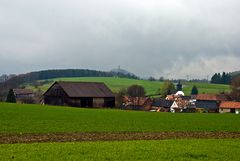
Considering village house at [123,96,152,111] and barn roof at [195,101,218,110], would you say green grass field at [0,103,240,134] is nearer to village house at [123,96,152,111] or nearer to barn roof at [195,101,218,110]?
village house at [123,96,152,111]

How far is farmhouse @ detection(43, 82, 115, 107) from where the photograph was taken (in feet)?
286

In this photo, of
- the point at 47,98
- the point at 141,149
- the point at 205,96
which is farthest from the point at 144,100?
the point at 141,149

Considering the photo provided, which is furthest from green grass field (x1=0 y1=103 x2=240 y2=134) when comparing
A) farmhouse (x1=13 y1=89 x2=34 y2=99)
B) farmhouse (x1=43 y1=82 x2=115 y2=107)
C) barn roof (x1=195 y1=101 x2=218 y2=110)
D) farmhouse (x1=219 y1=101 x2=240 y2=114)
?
farmhouse (x1=13 y1=89 x2=34 y2=99)

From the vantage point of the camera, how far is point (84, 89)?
90188 mm

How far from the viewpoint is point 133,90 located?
132 metres

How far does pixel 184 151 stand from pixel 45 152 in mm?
5995

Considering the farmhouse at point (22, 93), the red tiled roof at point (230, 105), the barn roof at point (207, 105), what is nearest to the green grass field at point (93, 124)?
the red tiled roof at point (230, 105)

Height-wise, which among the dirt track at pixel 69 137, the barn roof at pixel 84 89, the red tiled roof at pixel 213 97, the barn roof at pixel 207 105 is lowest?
the dirt track at pixel 69 137

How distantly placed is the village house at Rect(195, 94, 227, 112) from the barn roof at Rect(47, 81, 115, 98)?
35136mm

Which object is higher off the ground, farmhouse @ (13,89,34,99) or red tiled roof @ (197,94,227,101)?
→ farmhouse @ (13,89,34,99)

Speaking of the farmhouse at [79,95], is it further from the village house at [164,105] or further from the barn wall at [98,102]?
the village house at [164,105]

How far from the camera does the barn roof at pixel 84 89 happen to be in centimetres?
8756

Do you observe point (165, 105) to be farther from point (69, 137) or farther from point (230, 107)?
point (69, 137)

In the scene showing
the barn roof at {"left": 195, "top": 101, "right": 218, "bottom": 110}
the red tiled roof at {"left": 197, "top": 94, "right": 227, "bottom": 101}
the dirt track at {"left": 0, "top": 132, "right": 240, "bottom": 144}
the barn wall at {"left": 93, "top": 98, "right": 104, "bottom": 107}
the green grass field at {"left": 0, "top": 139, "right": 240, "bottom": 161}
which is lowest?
the dirt track at {"left": 0, "top": 132, "right": 240, "bottom": 144}
